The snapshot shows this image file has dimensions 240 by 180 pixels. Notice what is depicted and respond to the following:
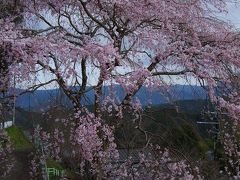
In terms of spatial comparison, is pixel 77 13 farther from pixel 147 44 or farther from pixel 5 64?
pixel 5 64

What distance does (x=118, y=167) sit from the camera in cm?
670

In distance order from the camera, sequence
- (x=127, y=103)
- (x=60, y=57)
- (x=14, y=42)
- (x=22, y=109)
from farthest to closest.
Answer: (x=22, y=109) → (x=127, y=103) → (x=60, y=57) → (x=14, y=42)

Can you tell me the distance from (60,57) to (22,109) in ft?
6.51

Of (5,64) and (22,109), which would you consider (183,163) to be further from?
(5,64)

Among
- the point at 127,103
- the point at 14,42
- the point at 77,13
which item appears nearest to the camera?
the point at 14,42

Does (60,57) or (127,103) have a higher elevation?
(60,57)

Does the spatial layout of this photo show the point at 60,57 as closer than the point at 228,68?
Yes

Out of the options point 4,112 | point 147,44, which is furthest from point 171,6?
point 4,112

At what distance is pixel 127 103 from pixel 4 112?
1613mm

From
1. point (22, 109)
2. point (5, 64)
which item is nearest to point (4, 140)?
point (22, 109)

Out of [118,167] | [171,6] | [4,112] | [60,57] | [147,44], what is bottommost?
[118,167]

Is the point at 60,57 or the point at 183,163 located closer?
the point at 60,57

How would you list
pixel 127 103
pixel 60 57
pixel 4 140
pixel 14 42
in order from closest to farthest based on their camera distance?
pixel 14 42
pixel 60 57
pixel 127 103
pixel 4 140

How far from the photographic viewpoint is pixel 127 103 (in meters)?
6.01
